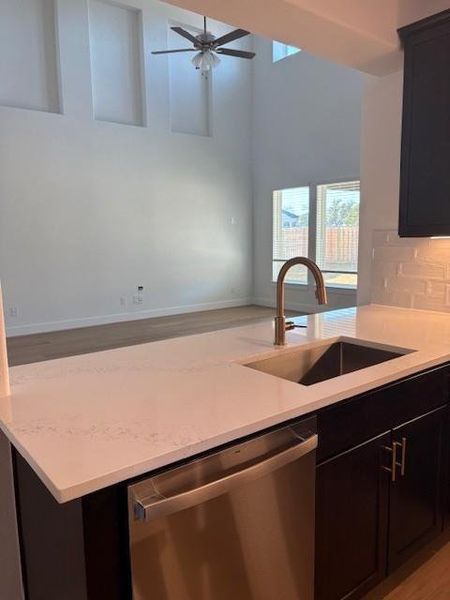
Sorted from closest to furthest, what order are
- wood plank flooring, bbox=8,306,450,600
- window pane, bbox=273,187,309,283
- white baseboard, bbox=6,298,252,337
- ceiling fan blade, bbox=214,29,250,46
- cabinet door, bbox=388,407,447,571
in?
cabinet door, bbox=388,407,447,571, wood plank flooring, bbox=8,306,450,600, ceiling fan blade, bbox=214,29,250,46, white baseboard, bbox=6,298,252,337, window pane, bbox=273,187,309,283

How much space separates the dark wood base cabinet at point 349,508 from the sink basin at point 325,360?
26cm

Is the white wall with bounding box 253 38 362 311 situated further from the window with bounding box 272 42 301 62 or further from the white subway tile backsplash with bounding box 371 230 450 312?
the white subway tile backsplash with bounding box 371 230 450 312

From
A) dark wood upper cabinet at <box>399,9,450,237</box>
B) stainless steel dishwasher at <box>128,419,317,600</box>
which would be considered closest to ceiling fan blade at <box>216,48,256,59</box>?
dark wood upper cabinet at <box>399,9,450,237</box>

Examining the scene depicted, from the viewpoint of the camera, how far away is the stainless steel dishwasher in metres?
0.92

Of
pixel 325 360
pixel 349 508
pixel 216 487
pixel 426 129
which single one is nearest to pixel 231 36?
pixel 426 129

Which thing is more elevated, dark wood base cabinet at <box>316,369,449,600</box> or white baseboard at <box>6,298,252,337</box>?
dark wood base cabinet at <box>316,369,449,600</box>

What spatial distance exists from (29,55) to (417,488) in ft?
23.0

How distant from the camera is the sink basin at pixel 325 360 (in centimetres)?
171

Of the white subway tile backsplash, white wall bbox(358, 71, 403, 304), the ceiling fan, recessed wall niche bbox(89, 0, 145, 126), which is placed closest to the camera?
the white subway tile backsplash

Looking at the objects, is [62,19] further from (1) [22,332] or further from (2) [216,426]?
(2) [216,426]

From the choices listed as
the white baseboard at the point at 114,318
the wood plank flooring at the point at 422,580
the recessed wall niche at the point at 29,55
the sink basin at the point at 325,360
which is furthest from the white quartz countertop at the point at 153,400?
the recessed wall niche at the point at 29,55

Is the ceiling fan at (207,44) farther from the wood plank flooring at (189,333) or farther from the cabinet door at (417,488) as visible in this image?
the cabinet door at (417,488)

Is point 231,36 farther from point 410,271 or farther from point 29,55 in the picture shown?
point 410,271

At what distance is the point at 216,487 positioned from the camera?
0.97 meters
